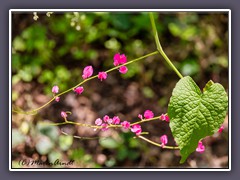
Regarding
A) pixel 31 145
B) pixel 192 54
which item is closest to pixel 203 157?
pixel 192 54

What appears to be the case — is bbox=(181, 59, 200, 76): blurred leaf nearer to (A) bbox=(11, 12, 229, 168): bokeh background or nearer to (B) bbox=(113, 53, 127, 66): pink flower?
(A) bbox=(11, 12, 229, 168): bokeh background

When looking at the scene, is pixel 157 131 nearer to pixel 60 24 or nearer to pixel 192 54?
pixel 192 54

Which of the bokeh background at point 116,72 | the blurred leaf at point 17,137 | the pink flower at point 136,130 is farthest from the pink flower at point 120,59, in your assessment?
the bokeh background at point 116,72

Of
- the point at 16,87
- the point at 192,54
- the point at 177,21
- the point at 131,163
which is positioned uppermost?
the point at 177,21

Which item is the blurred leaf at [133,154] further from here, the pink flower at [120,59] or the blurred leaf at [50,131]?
the pink flower at [120,59]

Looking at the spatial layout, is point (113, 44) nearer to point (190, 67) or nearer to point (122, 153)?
point (190, 67)

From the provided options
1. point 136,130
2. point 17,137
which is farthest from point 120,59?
point 17,137
